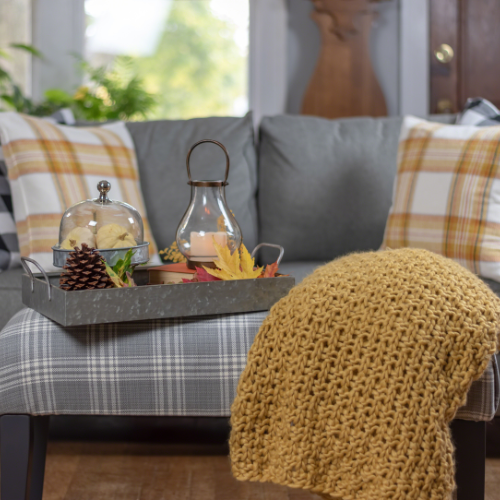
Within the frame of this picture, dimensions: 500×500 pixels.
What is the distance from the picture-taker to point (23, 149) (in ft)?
4.40

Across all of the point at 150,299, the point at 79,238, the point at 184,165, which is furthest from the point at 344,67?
the point at 150,299

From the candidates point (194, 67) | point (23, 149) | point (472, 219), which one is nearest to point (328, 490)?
point (472, 219)

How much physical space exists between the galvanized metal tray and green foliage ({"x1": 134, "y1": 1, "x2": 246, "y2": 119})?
212 cm

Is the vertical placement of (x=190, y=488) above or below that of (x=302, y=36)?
below

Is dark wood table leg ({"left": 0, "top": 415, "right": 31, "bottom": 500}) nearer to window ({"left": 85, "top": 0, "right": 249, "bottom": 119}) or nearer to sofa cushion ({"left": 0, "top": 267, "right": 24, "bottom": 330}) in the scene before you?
sofa cushion ({"left": 0, "top": 267, "right": 24, "bottom": 330})

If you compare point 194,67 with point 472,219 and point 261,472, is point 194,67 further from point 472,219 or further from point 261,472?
point 261,472

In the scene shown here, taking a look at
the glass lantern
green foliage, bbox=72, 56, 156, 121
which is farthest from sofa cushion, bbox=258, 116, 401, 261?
green foliage, bbox=72, 56, 156, 121

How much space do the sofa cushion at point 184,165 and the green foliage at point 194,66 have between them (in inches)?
49.1

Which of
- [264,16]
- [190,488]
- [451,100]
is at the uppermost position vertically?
[264,16]

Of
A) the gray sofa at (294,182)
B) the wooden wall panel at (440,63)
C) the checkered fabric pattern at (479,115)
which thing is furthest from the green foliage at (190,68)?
the checkered fabric pattern at (479,115)

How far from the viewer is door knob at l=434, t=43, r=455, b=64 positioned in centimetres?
277

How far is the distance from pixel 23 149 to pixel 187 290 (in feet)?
2.56

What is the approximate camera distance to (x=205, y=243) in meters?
0.95

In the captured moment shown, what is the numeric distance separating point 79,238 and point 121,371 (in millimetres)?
259
